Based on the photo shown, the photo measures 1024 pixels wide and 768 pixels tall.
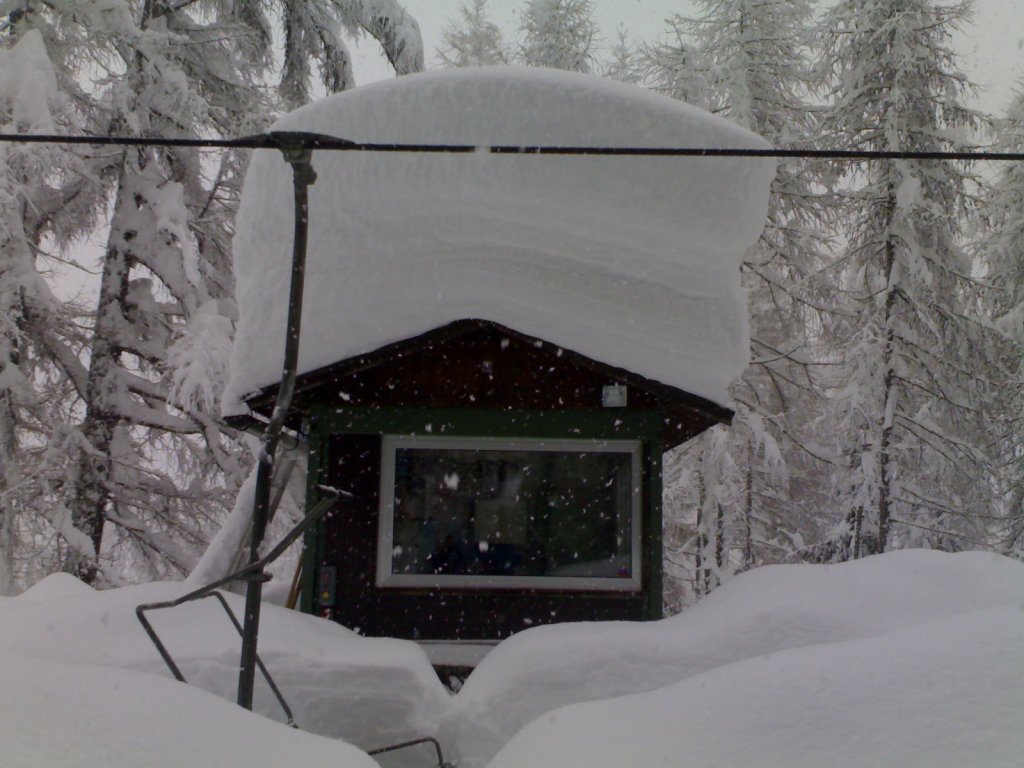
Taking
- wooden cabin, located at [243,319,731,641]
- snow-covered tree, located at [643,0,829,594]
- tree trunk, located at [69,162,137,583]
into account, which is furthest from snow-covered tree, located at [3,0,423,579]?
snow-covered tree, located at [643,0,829,594]

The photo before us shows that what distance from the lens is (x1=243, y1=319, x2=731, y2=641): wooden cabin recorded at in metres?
7.05

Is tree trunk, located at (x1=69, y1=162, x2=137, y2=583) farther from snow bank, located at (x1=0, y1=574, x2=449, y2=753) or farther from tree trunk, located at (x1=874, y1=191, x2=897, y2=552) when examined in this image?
tree trunk, located at (x1=874, y1=191, x2=897, y2=552)

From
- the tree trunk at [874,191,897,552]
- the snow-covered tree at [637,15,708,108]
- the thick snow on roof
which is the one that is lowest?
the tree trunk at [874,191,897,552]

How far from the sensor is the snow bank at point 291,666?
4527 mm

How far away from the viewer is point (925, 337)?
592 inches

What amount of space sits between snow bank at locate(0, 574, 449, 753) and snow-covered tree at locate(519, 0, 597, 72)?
19.6m

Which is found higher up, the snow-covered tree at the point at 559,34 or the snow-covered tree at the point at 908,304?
the snow-covered tree at the point at 559,34

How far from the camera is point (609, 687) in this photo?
182 inches

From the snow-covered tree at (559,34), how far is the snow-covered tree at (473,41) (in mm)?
3738

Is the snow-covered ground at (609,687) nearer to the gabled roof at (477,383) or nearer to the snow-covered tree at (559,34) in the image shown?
the gabled roof at (477,383)

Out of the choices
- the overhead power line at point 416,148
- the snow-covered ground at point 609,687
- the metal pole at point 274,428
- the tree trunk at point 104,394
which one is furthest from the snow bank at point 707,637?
the tree trunk at point 104,394

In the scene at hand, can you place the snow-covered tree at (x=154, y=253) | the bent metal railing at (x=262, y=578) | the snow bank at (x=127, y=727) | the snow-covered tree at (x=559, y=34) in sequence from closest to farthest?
the snow bank at (x=127, y=727) < the bent metal railing at (x=262, y=578) < the snow-covered tree at (x=154, y=253) < the snow-covered tree at (x=559, y=34)

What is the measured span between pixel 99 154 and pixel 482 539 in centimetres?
952

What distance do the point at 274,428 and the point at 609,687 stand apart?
2.35m
